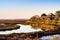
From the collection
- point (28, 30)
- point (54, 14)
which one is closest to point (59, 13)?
point (54, 14)

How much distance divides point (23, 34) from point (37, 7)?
0.43m

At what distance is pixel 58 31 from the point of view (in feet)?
7.10

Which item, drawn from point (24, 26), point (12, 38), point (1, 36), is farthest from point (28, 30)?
point (1, 36)

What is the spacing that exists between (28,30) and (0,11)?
18.4 inches

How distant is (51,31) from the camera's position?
2145 millimetres

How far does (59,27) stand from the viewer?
219 cm

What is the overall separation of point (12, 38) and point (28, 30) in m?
0.24

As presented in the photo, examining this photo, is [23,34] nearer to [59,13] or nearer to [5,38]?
[5,38]

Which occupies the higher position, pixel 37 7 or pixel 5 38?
pixel 37 7

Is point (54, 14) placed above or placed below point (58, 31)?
above

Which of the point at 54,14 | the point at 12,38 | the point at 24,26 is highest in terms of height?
the point at 54,14

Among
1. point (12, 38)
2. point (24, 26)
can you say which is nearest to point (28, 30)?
point (24, 26)

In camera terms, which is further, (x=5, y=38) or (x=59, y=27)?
(x=59, y=27)

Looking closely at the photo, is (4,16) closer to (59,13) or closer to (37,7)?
(37,7)
